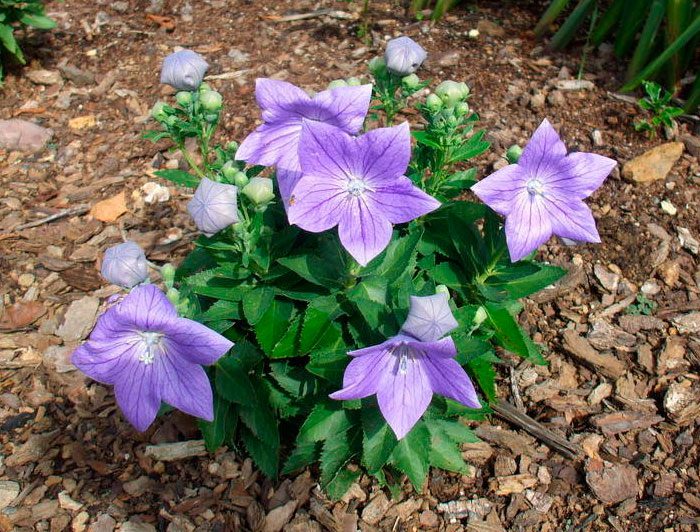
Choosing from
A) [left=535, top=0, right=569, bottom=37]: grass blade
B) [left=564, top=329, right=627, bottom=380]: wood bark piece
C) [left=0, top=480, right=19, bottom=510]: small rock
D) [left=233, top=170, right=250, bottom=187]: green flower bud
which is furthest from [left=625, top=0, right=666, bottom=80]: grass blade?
[left=0, top=480, right=19, bottom=510]: small rock

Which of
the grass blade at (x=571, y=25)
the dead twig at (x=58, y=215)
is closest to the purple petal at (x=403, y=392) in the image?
the dead twig at (x=58, y=215)

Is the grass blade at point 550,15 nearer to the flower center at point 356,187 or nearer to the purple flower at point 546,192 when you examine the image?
the purple flower at point 546,192

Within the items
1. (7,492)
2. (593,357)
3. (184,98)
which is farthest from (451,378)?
(7,492)

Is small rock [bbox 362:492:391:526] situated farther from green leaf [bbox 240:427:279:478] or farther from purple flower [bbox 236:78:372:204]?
purple flower [bbox 236:78:372:204]

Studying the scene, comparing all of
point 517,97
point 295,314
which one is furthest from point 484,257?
point 517,97

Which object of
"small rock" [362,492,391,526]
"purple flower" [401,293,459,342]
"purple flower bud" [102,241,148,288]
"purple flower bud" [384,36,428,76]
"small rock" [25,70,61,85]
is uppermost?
"purple flower bud" [384,36,428,76]

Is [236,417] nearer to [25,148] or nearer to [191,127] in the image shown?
[191,127]
